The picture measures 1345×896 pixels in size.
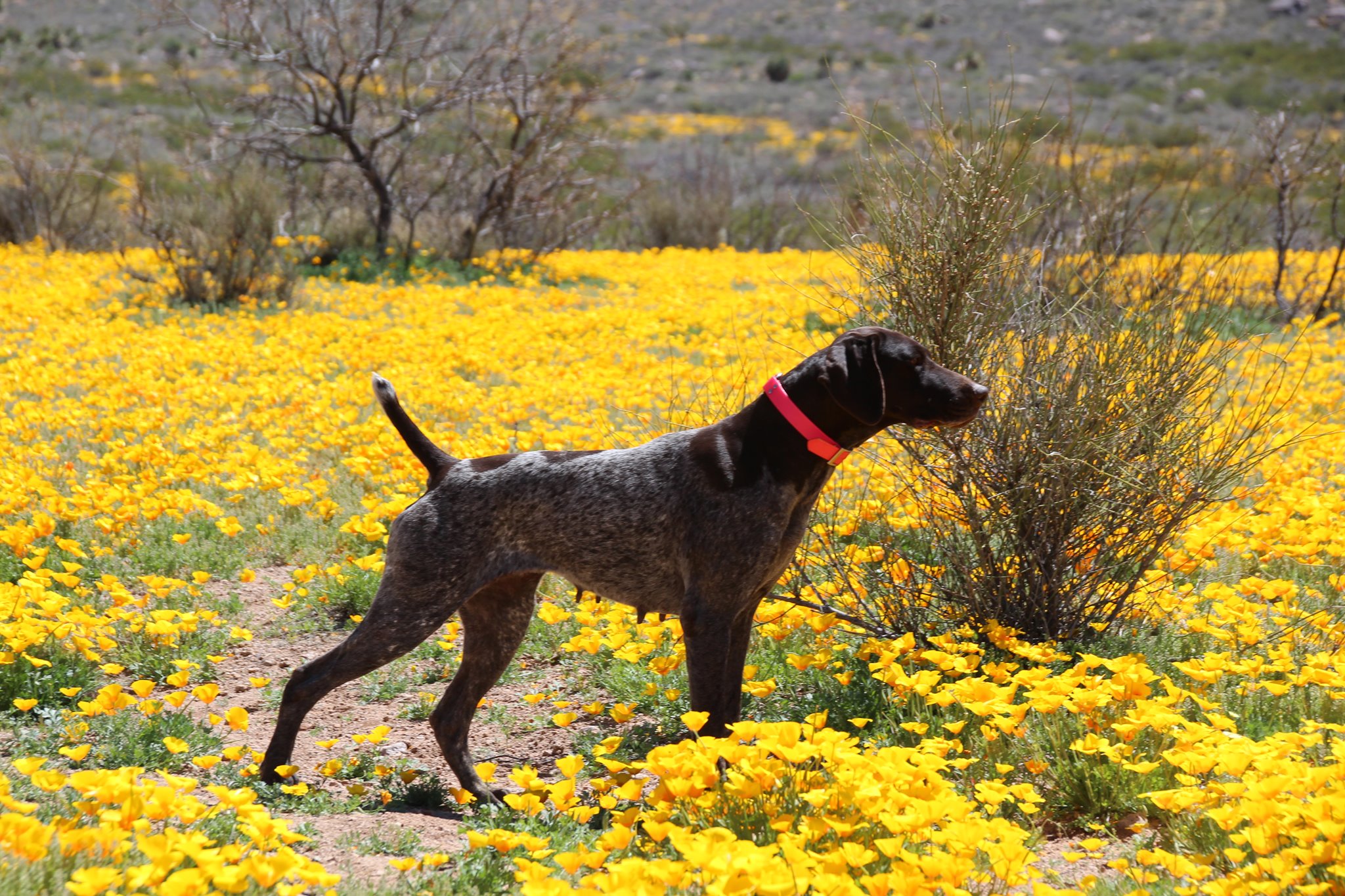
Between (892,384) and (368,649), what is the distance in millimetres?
2036

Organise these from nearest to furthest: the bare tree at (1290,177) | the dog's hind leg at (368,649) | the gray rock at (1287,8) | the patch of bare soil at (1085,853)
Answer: the patch of bare soil at (1085,853) → the dog's hind leg at (368,649) → the bare tree at (1290,177) → the gray rock at (1287,8)

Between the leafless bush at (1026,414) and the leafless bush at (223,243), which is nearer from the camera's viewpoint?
the leafless bush at (1026,414)

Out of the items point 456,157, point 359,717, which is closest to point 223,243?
point 456,157

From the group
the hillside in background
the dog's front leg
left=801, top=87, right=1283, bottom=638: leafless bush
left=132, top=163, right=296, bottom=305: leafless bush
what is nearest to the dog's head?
the dog's front leg

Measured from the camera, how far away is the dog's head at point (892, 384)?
12.6ft

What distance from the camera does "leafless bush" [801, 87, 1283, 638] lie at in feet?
15.5

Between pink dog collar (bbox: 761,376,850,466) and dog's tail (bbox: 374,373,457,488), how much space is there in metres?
1.20

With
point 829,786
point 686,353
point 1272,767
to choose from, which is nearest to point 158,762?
point 829,786

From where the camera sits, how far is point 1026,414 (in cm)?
482

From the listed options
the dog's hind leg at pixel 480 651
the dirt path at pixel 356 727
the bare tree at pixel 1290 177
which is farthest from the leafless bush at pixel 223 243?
the bare tree at pixel 1290 177

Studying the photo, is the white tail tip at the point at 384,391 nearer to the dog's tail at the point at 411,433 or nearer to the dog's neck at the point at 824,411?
the dog's tail at the point at 411,433

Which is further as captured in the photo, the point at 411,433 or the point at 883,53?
the point at 883,53

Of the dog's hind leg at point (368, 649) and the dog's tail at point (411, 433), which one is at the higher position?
the dog's tail at point (411, 433)

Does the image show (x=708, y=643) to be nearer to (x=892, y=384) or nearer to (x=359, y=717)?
(x=892, y=384)
